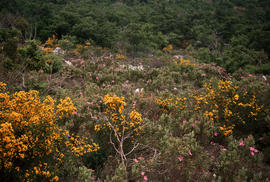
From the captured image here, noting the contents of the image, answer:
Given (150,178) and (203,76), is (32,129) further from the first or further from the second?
(203,76)

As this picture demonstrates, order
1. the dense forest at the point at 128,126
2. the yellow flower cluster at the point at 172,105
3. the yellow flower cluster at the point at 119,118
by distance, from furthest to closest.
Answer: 1. the yellow flower cluster at the point at 172,105
2. the yellow flower cluster at the point at 119,118
3. the dense forest at the point at 128,126

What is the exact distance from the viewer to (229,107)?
437cm

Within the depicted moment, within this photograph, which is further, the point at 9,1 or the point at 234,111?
the point at 9,1

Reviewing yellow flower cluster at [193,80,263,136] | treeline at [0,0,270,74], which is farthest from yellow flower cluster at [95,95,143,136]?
treeline at [0,0,270,74]

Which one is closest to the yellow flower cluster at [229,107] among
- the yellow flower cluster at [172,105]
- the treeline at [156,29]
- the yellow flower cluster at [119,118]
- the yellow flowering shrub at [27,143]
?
the yellow flower cluster at [172,105]

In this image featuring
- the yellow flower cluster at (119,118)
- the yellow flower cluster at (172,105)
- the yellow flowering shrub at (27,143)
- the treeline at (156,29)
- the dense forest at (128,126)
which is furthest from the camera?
the treeline at (156,29)

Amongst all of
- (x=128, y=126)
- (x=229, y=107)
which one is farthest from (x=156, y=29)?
(x=128, y=126)

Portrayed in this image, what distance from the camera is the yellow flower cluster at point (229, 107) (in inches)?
159

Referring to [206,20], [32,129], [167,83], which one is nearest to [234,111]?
[167,83]

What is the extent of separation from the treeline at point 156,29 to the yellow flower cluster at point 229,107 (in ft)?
21.9

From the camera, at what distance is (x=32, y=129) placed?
2.32 meters

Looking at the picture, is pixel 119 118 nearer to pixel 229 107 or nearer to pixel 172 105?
pixel 172 105

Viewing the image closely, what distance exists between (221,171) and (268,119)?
178 cm

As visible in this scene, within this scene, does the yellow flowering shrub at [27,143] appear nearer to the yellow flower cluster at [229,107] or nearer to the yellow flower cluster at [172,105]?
the yellow flower cluster at [172,105]
